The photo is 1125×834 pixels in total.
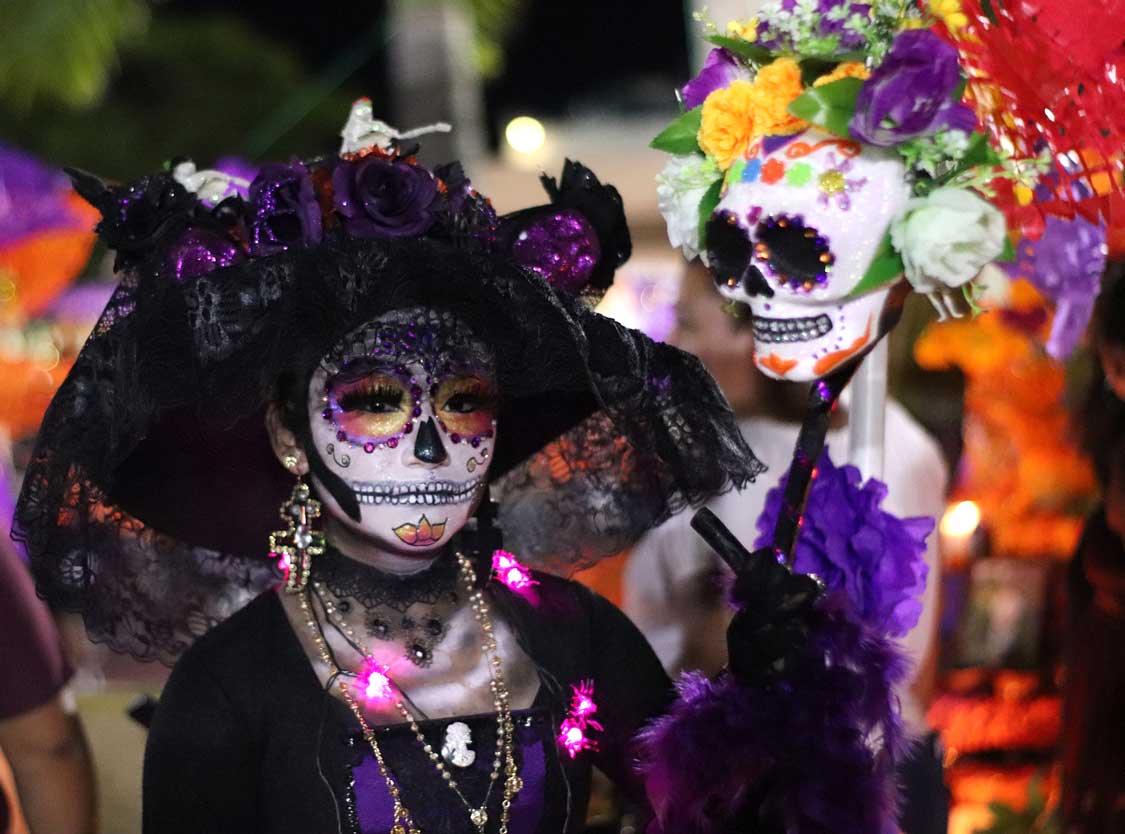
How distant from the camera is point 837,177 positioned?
1.79 m

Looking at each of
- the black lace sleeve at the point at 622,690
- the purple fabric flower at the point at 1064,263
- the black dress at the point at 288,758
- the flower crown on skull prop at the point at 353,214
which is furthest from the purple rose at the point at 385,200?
the purple fabric flower at the point at 1064,263

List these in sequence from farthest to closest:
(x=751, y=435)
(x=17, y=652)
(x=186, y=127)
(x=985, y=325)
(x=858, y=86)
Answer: (x=186, y=127), (x=985, y=325), (x=751, y=435), (x=17, y=652), (x=858, y=86)

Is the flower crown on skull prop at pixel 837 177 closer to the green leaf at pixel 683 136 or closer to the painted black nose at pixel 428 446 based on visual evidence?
the green leaf at pixel 683 136

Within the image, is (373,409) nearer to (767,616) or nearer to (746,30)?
(767,616)

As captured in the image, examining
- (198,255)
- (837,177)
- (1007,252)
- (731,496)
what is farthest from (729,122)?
(731,496)

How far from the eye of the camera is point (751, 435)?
2939 millimetres

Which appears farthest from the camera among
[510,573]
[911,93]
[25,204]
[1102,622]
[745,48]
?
[25,204]

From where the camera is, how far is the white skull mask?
5.87 ft

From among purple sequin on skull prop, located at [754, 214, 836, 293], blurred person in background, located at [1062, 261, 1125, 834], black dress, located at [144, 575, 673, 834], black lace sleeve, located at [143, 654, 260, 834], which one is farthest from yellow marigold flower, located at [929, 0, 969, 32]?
black lace sleeve, located at [143, 654, 260, 834]

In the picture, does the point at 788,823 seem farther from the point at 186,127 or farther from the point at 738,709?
the point at 186,127

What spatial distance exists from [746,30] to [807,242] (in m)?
0.34

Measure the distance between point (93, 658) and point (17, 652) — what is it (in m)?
2.38

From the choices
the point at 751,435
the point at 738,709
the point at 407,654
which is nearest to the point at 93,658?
the point at 751,435

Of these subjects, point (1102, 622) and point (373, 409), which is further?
point (1102, 622)
